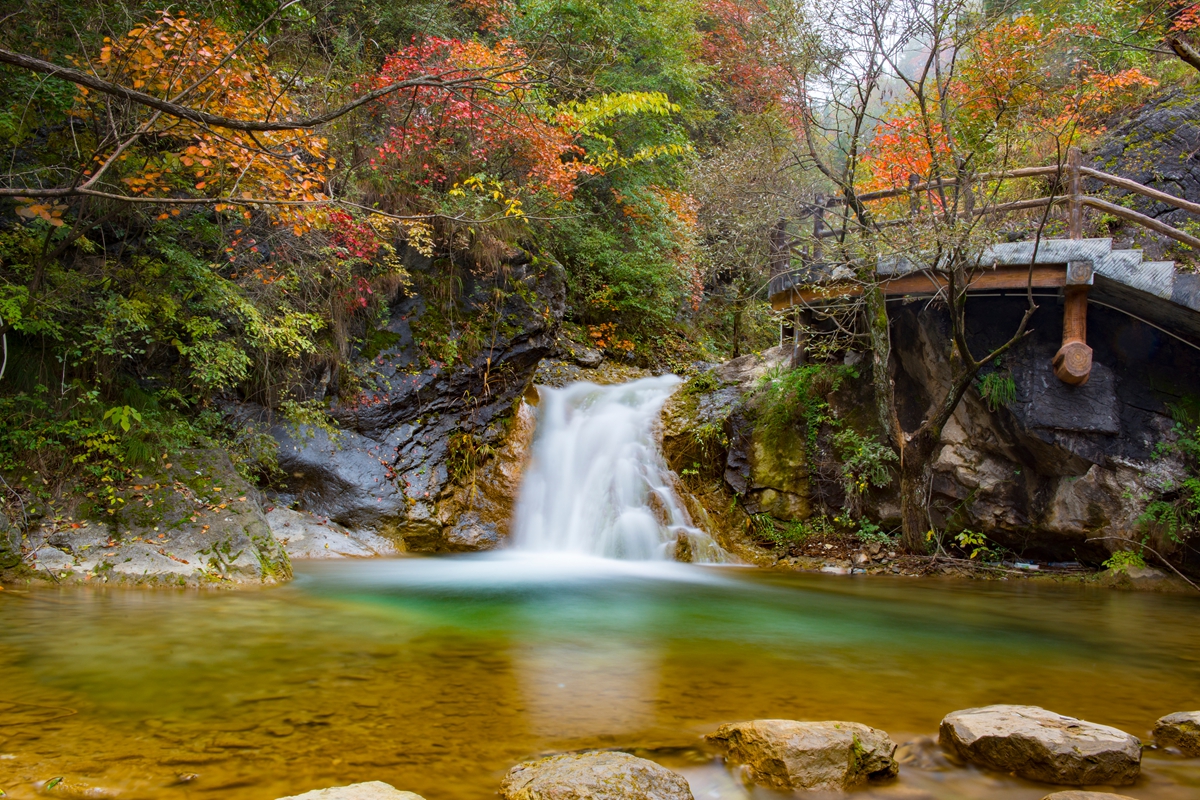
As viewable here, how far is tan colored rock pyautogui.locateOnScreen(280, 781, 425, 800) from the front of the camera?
2.26 metres

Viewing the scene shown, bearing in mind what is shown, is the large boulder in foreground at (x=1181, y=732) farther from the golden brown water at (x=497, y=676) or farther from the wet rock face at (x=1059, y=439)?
the wet rock face at (x=1059, y=439)

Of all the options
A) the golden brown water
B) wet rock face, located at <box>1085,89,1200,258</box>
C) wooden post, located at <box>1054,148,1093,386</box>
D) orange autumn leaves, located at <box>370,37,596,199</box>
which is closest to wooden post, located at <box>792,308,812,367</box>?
wooden post, located at <box>1054,148,1093,386</box>

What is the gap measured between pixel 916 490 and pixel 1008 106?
16.5 feet

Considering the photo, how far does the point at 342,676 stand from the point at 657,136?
13576 millimetres

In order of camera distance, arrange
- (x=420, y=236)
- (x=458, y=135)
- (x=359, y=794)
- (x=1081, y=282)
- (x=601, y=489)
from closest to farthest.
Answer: (x=359, y=794), (x=1081, y=282), (x=420, y=236), (x=601, y=489), (x=458, y=135)

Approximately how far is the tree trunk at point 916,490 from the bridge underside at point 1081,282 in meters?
1.80

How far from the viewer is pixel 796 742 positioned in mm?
2863

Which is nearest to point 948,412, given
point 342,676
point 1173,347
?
point 1173,347

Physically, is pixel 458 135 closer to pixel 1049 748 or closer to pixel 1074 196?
pixel 1074 196

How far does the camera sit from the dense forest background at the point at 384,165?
20.0 feet

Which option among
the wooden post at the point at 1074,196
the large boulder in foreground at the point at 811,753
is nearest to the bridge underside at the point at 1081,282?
the wooden post at the point at 1074,196

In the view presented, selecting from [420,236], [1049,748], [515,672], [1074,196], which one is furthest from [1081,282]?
[420,236]

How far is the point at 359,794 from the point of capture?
7.54 ft

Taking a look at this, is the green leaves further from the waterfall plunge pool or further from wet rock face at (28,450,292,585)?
the waterfall plunge pool
